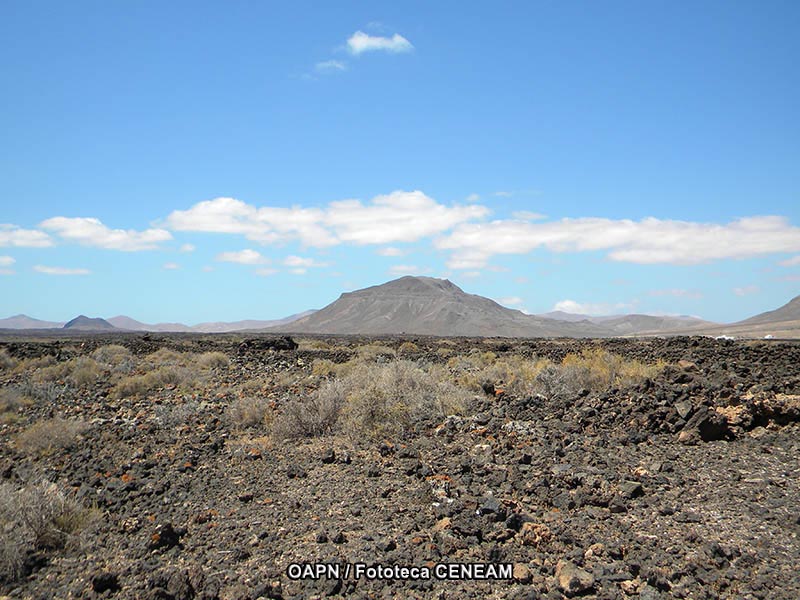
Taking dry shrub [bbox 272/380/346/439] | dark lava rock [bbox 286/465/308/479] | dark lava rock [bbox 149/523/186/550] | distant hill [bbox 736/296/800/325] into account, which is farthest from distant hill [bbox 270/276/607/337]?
dark lava rock [bbox 149/523/186/550]

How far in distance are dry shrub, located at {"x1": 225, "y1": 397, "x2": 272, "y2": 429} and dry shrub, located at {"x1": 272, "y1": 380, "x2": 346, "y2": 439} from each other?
2.96ft

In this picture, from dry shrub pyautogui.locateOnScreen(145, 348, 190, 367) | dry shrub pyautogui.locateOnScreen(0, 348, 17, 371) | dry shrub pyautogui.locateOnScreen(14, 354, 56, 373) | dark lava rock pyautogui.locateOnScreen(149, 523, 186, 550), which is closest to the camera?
dark lava rock pyautogui.locateOnScreen(149, 523, 186, 550)

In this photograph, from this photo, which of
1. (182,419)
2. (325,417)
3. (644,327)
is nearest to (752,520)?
(325,417)

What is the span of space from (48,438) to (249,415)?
3514 millimetres

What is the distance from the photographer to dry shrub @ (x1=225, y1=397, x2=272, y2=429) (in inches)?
432

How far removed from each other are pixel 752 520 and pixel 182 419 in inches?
397

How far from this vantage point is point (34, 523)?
19.4ft

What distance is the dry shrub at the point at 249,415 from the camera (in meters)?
11.0

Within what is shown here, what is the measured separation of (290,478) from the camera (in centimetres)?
Answer: 745

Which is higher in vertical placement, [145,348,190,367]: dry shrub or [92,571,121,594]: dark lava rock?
[145,348,190,367]: dry shrub

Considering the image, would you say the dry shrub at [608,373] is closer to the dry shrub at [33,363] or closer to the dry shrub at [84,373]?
the dry shrub at [84,373]

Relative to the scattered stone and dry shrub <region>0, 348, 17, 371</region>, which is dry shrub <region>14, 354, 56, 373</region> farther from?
the scattered stone

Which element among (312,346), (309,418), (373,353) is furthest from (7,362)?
(309,418)

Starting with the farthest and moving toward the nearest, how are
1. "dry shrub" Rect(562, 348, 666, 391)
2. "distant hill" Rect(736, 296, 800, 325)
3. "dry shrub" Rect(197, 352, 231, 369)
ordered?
"distant hill" Rect(736, 296, 800, 325) < "dry shrub" Rect(197, 352, 231, 369) < "dry shrub" Rect(562, 348, 666, 391)
